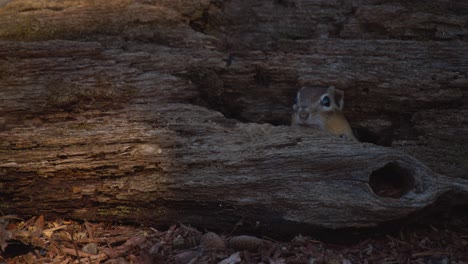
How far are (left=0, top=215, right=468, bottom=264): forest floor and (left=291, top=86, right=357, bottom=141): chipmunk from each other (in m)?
1.30

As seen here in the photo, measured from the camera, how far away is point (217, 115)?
4.96m

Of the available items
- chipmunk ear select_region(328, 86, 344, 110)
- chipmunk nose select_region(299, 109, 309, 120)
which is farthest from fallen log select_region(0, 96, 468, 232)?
chipmunk ear select_region(328, 86, 344, 110)

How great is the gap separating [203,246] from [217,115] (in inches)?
50.2

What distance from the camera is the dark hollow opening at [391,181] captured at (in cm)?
438

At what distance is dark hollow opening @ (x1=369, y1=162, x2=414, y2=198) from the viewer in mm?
4383

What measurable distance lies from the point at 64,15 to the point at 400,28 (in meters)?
3.57

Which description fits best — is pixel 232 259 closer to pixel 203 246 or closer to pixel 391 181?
pixel 203 246

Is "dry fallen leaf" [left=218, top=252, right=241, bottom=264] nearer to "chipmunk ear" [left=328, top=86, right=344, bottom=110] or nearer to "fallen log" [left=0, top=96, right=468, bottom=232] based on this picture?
"fallen log" [left=0, top=96, right=468, bottom=232]

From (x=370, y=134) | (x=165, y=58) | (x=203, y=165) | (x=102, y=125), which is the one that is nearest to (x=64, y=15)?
(x=165, y=58)

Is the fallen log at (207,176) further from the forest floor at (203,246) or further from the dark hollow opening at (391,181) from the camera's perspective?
the forest floor at (203,246)

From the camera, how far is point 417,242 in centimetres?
440

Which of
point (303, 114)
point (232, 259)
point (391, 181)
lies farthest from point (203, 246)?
point (303, 114)

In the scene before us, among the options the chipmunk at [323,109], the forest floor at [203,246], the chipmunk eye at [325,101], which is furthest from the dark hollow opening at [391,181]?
the chipmunk eye at [325,101]

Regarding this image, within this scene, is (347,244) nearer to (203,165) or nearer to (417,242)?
(417,242)
